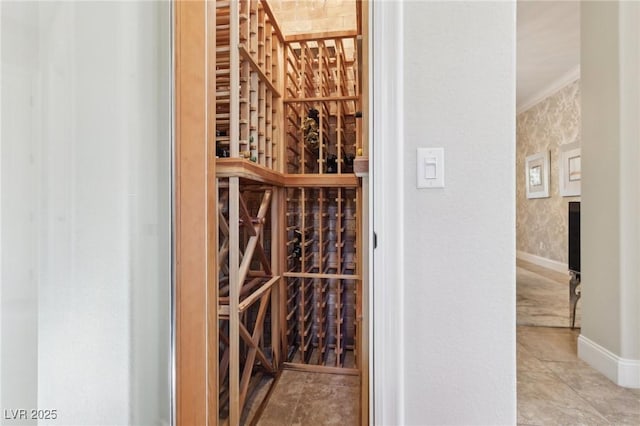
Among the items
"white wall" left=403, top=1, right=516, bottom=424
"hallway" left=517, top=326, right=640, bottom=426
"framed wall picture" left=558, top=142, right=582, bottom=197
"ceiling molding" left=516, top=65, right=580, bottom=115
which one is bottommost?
"hallway" left=517, top=326, right=640, bottom=426

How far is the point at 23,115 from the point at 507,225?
1.58 metres

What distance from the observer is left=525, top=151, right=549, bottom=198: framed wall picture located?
4.91 meters

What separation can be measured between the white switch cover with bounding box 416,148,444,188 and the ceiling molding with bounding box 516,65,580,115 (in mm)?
4653

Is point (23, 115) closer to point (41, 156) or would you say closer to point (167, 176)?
point (41, 156)

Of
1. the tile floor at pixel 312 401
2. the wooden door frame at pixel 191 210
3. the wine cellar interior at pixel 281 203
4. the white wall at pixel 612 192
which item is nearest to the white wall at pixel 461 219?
the wooden door frame at pixel 191 210

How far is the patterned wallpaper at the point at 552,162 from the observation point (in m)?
4.38

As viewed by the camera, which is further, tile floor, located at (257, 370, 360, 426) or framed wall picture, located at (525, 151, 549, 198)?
framed wall picture, located at (525, 151, 549, 198)

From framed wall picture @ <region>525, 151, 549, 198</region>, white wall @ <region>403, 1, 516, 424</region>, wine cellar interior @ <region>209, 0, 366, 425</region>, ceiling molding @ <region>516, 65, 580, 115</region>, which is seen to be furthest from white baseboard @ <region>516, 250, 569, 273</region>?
white wall @ <region>403, 1, 516, 424</region>

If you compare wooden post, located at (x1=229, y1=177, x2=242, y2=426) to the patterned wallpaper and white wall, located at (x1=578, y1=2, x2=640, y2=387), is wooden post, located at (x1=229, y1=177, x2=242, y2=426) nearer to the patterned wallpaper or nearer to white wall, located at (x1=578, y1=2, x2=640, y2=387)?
white wall, located at (x1=578, y1=2, x2=640, y2=387)

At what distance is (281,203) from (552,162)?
451cm

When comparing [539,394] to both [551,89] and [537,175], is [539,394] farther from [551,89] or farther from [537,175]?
[551,89]

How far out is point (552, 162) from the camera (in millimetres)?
4762

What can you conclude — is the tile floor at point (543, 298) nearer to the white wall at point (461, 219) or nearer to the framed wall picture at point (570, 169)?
the framed wall picture at point (570, 169)

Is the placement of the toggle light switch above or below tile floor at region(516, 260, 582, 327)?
above
